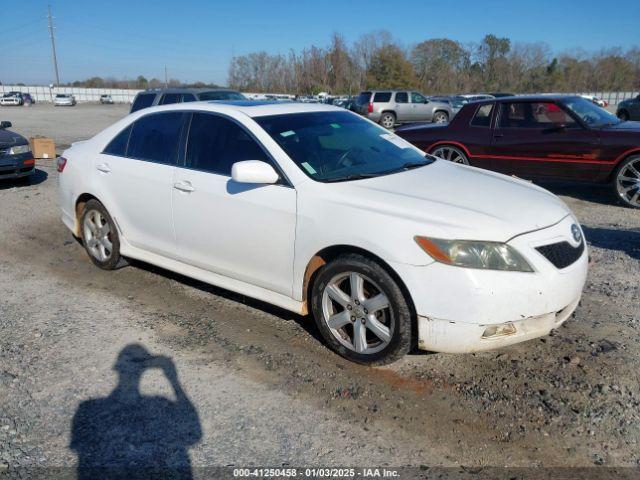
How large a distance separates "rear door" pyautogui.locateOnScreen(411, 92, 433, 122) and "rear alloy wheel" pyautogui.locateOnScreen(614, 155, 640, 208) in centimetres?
1928

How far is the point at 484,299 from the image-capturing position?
298cm

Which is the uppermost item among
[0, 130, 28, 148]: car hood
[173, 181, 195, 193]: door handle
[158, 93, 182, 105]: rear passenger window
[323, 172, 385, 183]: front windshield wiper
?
[323, 172, 385, 183]: front windshield wiper

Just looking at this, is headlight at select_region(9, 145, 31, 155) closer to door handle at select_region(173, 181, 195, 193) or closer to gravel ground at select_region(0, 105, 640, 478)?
gravel ground at select_region(0, 105, 640, 478)

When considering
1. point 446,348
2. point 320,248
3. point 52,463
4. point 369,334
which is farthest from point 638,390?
point 52,463

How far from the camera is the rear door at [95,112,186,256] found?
4445mm

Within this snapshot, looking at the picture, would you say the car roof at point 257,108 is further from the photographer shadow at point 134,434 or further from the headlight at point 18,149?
the headlight at point 18,149

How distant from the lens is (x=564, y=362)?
11.4 ft

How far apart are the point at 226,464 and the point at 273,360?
102 centimetres

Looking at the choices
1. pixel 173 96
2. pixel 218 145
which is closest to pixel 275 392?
pixel 218 145

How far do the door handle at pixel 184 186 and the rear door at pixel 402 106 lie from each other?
22.9 meters

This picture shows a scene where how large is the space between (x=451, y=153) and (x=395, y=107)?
17788 millimetres

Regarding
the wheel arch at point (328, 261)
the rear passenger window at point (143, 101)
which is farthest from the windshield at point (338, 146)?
the rear passenger window at point (143, 101)

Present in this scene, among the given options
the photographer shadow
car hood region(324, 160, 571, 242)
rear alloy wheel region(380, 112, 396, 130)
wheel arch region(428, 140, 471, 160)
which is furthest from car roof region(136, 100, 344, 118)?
rear alloy wheel region(380, 112, 396, 130)

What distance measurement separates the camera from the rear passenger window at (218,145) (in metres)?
3.99
